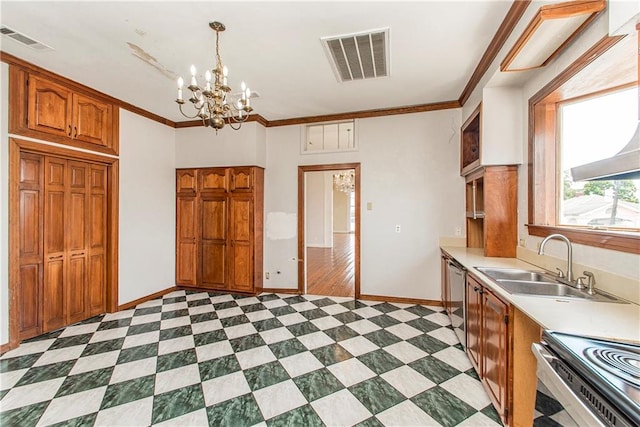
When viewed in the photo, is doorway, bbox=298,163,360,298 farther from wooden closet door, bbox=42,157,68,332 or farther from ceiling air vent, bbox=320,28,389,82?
wooden closet door, bbox=42,157,68,332

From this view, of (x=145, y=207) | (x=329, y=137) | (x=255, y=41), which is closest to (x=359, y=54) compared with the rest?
(x=255, y=41)

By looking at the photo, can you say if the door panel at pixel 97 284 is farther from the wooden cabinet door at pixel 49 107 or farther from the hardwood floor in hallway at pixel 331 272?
the hardwood floor in hallway at pixel 331 272

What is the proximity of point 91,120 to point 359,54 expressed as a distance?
3306 mm

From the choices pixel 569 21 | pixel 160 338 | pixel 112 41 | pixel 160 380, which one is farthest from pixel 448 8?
pixel 160 338

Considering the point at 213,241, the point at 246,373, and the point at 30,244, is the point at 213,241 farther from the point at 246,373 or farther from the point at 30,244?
the point at 246,373

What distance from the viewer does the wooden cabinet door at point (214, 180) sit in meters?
4.26

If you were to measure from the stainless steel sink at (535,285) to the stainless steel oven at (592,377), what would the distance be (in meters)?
0.63

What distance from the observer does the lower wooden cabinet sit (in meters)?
1.59

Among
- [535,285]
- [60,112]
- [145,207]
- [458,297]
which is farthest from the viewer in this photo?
[145,207]

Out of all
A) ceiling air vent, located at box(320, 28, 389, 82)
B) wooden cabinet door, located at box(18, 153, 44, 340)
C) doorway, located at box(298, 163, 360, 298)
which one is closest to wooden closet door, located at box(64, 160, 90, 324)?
wooden cabinet door, located at box(18, 153, 44, 340)

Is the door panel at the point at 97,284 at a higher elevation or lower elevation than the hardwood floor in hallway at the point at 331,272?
higher

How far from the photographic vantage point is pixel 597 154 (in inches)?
77.1

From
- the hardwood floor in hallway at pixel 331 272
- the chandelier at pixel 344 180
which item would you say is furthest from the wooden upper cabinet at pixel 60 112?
the chandelier at pixel 344 180

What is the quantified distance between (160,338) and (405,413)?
8.15ft
